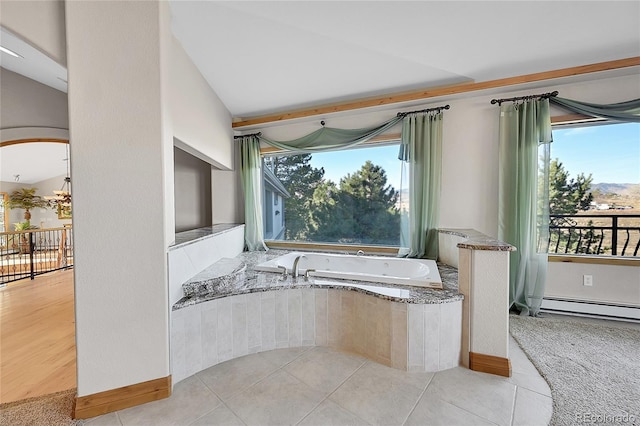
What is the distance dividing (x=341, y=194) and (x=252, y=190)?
1.22m

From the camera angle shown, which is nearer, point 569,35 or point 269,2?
point 269,2

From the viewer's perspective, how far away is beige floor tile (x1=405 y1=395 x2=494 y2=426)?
1288 millimetres

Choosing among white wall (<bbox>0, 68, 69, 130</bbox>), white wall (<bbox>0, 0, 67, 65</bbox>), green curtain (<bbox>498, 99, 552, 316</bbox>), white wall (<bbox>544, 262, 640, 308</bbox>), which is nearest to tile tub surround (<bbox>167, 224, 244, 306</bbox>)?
white wall (<bbox>0, 0, 67, 65</bbox>)

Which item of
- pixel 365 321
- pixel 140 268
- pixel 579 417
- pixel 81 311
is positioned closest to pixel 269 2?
pixel 140 268

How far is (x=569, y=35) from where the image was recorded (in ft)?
6.24

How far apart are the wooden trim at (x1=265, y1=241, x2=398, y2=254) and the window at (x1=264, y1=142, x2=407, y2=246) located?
0.08 metres

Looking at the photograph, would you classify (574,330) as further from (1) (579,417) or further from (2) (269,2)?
(2) (269,2)

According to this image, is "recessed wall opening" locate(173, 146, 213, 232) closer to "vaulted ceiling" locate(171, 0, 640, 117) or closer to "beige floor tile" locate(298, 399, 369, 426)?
"vaulted ceiling" locate(171, 0, 640, 117)

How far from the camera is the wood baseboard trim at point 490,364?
5.40 feet

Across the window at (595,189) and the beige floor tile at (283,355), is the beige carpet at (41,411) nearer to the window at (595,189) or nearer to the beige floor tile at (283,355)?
the beige floor tile at (283,355)

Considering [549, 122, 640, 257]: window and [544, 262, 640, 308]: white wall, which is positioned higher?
[549, 122, 640, 257]: window

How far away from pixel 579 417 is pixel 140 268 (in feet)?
8.60

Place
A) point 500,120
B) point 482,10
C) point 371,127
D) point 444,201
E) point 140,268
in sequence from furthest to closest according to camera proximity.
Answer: point 371,127, point 444,201, point 500,120, point 482,10, point 140,268

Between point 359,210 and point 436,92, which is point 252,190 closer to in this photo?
point 359,210
